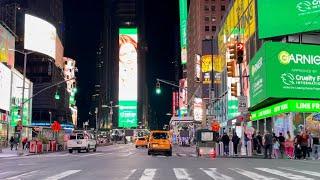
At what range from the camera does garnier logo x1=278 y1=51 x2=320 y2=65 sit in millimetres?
45156

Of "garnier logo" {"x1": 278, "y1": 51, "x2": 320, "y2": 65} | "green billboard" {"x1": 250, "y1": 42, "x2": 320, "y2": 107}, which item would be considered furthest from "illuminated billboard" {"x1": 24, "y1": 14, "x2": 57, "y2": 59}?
"garnier logo" {"x1": 278, "y1": 51, "x2": 320, "y2": 65}

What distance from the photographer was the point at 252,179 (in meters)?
→ 16.4

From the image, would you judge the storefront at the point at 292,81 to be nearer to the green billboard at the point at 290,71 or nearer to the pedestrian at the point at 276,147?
the green billboard at the point at 290,71

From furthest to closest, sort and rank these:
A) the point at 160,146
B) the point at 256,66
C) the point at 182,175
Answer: the point at 256,66
the point at 160,146
the point at 182,175

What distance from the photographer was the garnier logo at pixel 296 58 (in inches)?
1778

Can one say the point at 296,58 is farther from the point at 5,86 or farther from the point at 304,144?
the point at 5,86

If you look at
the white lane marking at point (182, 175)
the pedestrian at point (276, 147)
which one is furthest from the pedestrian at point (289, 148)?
the white lane marking at point (182, 175)

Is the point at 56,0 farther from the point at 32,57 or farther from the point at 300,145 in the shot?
the point at 300,145

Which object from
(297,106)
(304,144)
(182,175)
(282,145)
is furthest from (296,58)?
(182,175)

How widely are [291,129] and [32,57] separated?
120 meters

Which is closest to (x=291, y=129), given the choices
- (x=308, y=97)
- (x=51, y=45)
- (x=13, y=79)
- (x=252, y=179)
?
(x=308, y=97)

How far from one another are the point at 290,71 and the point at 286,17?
603 cm

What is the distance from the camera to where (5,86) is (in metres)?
78.9

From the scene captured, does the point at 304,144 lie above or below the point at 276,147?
above
